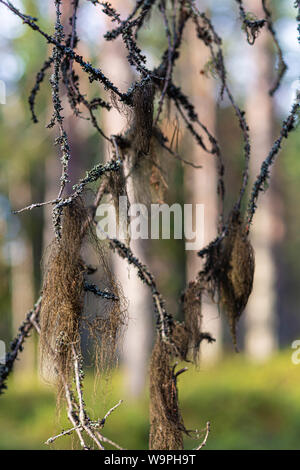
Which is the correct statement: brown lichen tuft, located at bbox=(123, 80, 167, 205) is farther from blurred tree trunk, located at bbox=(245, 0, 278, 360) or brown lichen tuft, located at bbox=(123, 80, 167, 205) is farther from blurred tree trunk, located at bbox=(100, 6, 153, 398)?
blurred tree trunk, located at bbox=(245, 0, 278, 360)

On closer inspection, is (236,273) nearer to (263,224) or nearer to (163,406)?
(163,406)

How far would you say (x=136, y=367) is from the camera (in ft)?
20.5

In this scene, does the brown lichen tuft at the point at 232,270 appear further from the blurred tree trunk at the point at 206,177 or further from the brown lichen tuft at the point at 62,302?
the blurred tree trunk at the point at 206,177

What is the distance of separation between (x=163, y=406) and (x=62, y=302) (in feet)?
1.21

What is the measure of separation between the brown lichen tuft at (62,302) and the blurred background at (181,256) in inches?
4.1

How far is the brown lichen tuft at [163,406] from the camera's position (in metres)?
1.13

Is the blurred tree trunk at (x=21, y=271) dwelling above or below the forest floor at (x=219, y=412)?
above

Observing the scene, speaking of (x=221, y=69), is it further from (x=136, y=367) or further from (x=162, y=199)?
(x=136, y=367)

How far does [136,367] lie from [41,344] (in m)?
5.47

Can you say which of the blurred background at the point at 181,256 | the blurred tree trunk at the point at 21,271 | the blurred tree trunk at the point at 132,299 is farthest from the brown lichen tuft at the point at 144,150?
the blurred tree trunk at the point at 21,271

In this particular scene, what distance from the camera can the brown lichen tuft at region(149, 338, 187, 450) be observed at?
3.69 ft

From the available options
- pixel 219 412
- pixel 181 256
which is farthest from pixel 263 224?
pixel 181 256

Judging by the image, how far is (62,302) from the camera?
96cm

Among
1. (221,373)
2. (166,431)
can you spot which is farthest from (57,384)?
(221,373)
